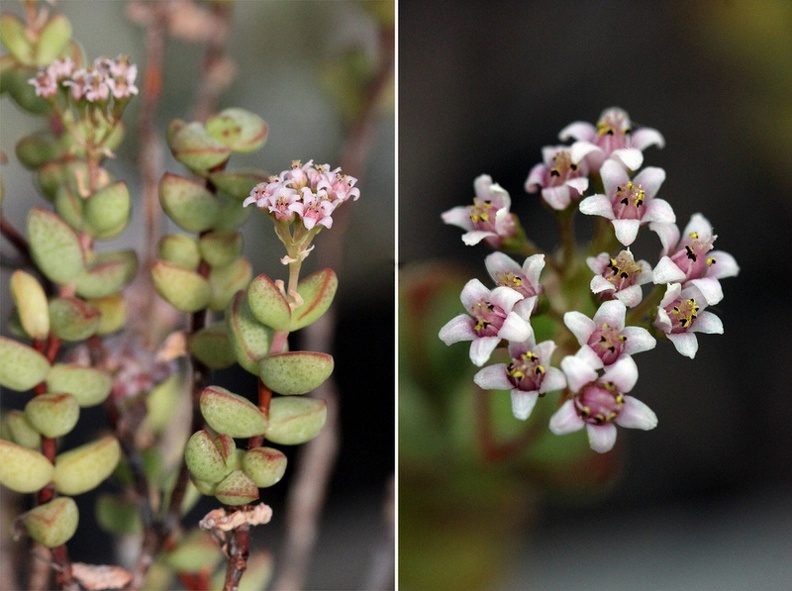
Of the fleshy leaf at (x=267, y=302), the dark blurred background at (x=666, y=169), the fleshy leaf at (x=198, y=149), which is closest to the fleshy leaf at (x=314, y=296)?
the fleshy leaf at (x=267, y=302)

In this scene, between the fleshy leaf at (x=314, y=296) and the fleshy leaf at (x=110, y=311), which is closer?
the fleshy leaf at (x=314, y=296)

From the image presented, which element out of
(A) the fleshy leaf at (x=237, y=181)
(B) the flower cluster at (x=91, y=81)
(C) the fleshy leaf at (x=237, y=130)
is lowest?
(A) the fleshy leaf at (x=237, y=181)

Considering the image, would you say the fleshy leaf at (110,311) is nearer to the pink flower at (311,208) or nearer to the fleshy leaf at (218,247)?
the fleshy leaf at (218,247)

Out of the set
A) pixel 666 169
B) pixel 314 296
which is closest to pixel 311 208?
pixel 314 296

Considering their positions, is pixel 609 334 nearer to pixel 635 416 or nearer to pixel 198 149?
pixel 635 416

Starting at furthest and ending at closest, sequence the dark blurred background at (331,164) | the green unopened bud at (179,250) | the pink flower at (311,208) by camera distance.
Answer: the dark blurred background at (331,164)
the green unopened bud at (179,250)
the pink flower at (311,208)

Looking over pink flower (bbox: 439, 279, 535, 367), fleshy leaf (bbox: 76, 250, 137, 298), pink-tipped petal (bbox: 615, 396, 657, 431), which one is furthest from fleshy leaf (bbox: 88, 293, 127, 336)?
pink-tipped petal (bbox: 615, 396, 657, 431)

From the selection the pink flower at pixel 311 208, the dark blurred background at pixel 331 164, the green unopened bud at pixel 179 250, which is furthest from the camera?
the dark blurred background at pixel 331 164
